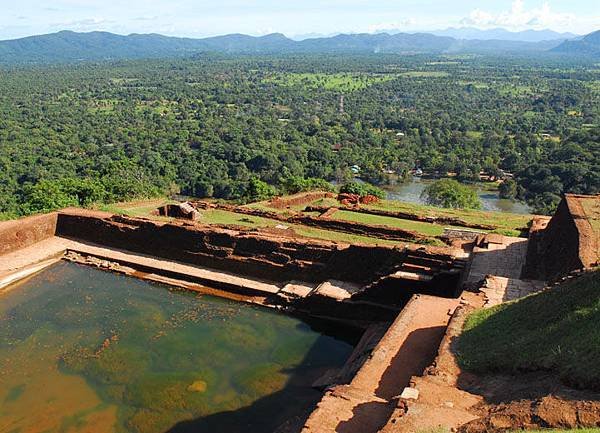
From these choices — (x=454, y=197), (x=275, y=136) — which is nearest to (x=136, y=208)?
(x=454, y=197)

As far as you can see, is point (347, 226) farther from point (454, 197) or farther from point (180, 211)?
point (454, 197)

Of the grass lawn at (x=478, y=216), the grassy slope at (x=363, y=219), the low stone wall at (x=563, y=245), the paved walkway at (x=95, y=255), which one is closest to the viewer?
the low stone wall at (x=563, y=245)

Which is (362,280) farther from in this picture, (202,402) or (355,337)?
(202,402)

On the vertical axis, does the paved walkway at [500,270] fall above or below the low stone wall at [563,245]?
below

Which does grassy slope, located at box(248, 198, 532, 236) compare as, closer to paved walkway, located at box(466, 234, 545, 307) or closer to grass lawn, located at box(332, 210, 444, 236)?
grass lawn, located at box(332, 210, 444, 236)

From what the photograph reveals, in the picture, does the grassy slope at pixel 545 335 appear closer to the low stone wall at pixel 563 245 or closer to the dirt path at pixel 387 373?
the dirt path at pixel 387 373

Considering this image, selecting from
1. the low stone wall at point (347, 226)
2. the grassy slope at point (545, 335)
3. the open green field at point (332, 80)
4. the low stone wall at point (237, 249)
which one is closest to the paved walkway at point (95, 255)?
the low stone wall at point (237, 249)
